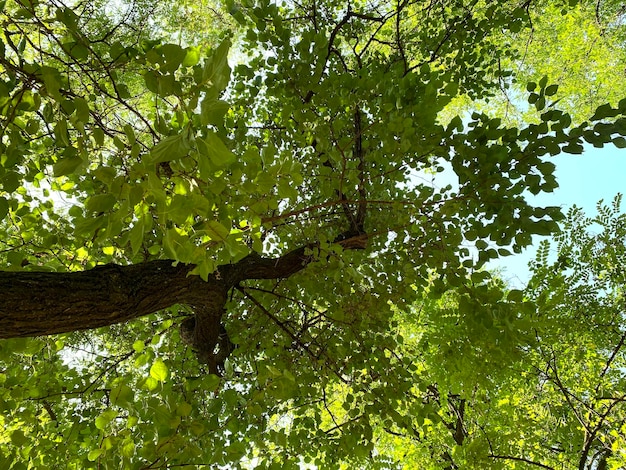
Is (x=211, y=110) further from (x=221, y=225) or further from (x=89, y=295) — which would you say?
(x=89, y=295)

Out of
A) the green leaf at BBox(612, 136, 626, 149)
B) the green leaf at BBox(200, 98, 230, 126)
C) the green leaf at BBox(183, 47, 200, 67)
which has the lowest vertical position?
the green leaf at BBox(200, 98, 230, 126)

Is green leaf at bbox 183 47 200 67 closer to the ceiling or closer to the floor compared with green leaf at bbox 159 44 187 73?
closer to the ceiling

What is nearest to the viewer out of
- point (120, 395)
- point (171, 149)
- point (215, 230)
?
point (171, 149)

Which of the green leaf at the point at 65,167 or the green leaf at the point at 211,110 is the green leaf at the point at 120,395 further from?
the green leaf at the point at 211,110

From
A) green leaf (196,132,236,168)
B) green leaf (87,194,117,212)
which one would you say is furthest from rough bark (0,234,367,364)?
green leaf (196,132,236,168)

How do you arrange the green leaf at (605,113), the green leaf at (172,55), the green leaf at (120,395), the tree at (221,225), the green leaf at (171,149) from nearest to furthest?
the green leaf at (171,149) < the green leaf at (172,55) < the tree at (221,225) < the green leaf at (120,395) < the green leaf at (605,113)

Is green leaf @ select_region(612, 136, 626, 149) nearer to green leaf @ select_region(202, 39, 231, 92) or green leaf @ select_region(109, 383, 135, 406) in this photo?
green leaf @ select_region(202, 39, 231, 92)

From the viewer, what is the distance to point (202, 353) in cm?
417

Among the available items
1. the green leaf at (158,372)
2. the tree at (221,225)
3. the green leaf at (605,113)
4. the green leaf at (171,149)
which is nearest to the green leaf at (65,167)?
the tree at (221,225)

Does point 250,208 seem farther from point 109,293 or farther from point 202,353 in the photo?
point 202,353

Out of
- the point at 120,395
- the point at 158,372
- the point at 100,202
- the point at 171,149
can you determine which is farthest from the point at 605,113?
the point at 120,395

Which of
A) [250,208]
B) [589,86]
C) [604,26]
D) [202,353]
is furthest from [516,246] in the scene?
[589,86]

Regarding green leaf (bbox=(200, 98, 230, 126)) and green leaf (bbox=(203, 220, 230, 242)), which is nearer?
green leaf (bbox=(200, 98, 230, 126))

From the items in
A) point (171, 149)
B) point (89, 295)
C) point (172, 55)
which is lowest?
point (171, 149)
